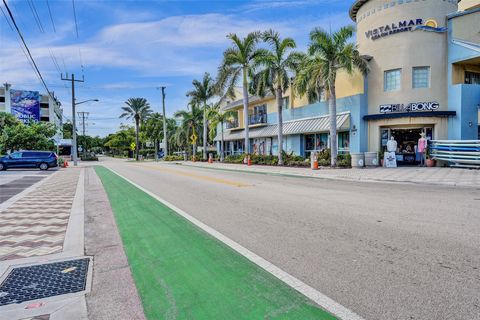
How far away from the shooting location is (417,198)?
9.96m

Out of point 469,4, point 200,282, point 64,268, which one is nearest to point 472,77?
point 469,4

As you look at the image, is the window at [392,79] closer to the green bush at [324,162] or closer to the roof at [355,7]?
the roof at [355,7]

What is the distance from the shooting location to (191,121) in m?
47.1

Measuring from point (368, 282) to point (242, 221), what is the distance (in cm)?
361

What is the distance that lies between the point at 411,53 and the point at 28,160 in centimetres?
Answer: 3171

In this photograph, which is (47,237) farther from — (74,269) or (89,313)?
(89,313)

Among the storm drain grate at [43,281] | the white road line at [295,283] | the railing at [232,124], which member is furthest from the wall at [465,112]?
the railing at [232,124]

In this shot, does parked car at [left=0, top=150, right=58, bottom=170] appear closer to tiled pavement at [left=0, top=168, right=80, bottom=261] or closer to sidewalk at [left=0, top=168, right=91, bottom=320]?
tiled pavement at [left=0, top=168, right=80, bottom=261]

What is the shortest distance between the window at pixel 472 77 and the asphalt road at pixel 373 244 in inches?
669

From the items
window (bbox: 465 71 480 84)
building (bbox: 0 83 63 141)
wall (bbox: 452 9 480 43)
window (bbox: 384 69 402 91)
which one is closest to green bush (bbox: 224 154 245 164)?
window (bbox: 384 69 402 91)

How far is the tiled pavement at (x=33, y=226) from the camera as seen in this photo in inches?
221

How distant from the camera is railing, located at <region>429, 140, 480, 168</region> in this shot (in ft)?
→ 63.0

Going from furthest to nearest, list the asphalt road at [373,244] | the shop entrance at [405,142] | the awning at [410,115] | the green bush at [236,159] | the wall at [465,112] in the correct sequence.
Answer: the green bush at [236,159] → the shop entrance at [405,142] → the awning at [410,115] → the wall at [465,112] → the asphalt road at [373,244]

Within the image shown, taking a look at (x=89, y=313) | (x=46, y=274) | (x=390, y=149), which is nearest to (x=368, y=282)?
(x=89, y=313)
